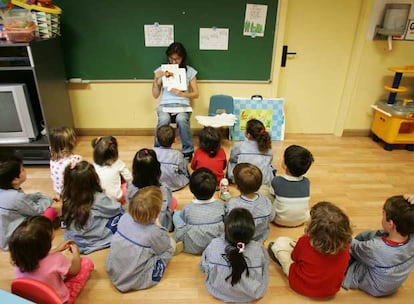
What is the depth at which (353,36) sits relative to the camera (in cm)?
339

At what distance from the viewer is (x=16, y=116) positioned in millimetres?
2758

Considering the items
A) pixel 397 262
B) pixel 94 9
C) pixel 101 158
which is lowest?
pixel 397 262

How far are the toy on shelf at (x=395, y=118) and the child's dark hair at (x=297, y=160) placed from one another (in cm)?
184

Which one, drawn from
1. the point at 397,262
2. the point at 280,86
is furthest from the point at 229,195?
the point at 280,86

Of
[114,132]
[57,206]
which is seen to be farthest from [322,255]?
[114,132]

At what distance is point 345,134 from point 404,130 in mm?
607

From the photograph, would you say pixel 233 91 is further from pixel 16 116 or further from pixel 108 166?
pixel 16 116

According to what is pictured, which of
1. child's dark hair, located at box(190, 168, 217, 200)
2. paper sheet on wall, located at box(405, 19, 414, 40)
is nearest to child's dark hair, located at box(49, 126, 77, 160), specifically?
child's dark hair, located at box(190, 168, 217, 200)

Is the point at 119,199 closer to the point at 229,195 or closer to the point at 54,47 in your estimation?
the point at 229,195

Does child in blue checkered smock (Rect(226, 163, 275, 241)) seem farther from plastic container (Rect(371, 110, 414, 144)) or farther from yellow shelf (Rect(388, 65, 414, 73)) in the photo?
yellow shelf (Rect(388, 65, 414, 73))

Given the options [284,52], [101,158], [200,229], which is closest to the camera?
[200,229]

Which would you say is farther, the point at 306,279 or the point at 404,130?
the point at 404,130

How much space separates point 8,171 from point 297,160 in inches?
68.1

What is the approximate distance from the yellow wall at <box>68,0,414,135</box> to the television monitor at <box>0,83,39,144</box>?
0.72 metres
